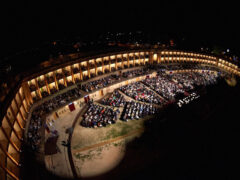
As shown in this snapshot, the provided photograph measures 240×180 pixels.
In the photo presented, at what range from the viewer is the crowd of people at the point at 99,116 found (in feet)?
109

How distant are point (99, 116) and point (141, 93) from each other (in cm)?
1393

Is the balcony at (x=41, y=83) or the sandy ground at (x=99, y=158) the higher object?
the balcony at (x=41, y=83)

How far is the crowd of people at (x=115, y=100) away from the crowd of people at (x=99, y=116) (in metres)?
2.15

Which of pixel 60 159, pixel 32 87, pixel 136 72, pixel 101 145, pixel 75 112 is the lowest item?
pixel 101 145

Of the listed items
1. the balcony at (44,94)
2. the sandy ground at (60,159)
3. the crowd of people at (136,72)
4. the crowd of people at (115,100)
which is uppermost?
the balcony at (44,94)

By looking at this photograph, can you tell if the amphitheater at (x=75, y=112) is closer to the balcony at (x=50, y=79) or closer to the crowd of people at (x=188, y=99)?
the balcony at (x=50, y=79)

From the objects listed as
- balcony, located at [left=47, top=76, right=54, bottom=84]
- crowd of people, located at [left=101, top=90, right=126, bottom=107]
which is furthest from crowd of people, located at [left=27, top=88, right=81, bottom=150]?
crowd of people, located at [left=101, top=90, right=126, bottom=107]

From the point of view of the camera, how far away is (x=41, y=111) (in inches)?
1240

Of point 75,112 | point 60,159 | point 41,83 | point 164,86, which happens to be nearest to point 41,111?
point 41,83

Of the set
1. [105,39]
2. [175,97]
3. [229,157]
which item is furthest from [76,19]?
[229,157]

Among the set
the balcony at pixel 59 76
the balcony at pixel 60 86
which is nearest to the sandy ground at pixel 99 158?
the balcony at pixel 60 86

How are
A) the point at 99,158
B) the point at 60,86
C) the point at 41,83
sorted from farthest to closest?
the point at 60,86
the point at 41,83
the point at 99,158

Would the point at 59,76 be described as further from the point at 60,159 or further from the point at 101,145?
the point at 60,159

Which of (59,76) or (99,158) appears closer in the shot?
(99,158)
